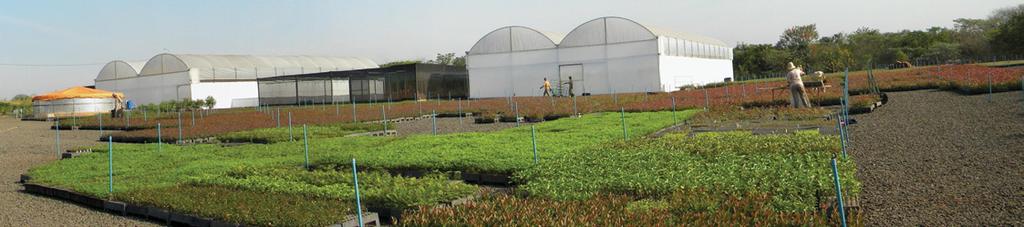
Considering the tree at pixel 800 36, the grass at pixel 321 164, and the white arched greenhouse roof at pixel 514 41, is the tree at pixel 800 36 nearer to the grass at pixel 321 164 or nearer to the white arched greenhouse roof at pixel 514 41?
the white arched greenhouse roof at pixel 514 41

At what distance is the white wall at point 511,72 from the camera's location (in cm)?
5222

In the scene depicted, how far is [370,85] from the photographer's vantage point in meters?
62.7

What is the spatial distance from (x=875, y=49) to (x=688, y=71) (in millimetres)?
48069

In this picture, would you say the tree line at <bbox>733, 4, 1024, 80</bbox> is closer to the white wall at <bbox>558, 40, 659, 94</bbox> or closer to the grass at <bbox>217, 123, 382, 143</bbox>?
the white wall at <bbox>558, 40, 659, 94</bbox>

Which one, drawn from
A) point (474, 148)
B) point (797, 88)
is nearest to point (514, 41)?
point (797, 88)

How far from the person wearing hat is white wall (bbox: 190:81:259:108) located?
5445 centimetres

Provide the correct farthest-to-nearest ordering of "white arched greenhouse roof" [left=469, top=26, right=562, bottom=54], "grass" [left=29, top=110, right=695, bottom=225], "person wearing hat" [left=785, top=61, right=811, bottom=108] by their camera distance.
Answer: "white arched greenhouse roof" [left=469, top=26, right=562, bottom=54]
"person wearing hat" [left=785, top=61, right=811, bottom=108]
"grass" [left=29, top=110, right=695, bottom=225]

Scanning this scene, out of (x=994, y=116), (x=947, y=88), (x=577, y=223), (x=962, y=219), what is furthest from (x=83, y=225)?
(x=947, y=88)

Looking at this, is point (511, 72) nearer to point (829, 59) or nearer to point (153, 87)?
point (153, 87)

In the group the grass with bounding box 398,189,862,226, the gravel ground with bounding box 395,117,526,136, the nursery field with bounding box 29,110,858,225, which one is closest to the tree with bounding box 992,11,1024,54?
the gravel ground with bounding box 395,117,526,136

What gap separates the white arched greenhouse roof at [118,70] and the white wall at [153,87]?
0.39 m

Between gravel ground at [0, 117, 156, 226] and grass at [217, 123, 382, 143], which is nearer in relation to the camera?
gravel ground at [0, 117, 156, 226]

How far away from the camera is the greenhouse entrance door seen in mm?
51031

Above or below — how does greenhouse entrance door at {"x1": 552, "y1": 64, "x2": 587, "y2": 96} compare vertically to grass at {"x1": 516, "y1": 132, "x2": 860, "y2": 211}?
above
